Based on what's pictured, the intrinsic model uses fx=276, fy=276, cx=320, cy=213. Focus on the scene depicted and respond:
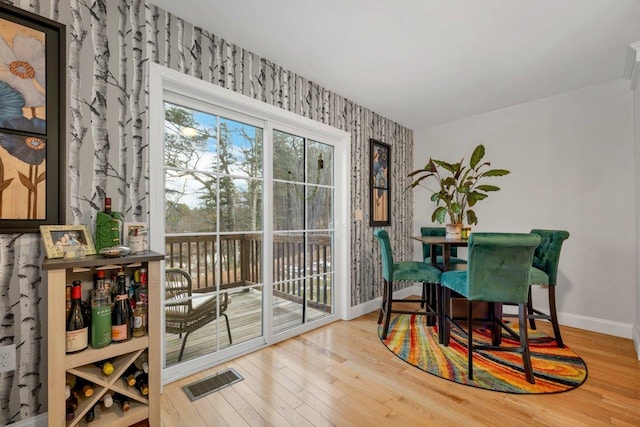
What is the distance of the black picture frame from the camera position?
3.58 meters

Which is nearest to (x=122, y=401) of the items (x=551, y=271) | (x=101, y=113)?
(x=101, y=113)

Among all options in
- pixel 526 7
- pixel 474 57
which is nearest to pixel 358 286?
pixel 474 57

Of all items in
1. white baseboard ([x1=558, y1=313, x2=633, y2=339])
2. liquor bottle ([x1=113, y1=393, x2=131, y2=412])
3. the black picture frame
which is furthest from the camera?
the black picture frame

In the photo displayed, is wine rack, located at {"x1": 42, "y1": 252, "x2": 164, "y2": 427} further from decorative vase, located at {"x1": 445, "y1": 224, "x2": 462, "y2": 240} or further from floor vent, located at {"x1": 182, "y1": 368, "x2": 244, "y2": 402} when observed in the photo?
decorative vase, located at {"x1": 445, "y1": 224, "x2": 462, "y2": 240}

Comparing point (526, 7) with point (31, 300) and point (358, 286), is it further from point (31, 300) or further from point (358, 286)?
point (31, 300)

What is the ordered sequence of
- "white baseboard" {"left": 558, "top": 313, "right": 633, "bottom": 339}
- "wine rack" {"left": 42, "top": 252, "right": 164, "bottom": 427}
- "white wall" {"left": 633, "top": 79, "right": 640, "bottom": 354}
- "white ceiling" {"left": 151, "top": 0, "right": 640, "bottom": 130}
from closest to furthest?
"wine rack" {"left": 42, "top": 252, "right": 164, "bottom": 427}
"white ceiling" {"left": 151, "top": 0, "right": 640, "bottom": 130}
"white wall" {"left": 633, "top": 79, "right": 640, "bottom": 354}
"white baseboard" {"left": 558, "top": 313, "right": 633, "bottom": 339}

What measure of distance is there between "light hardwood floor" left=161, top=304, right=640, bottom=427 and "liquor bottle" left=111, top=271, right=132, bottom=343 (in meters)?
0.59

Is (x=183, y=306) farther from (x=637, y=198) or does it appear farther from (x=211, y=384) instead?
(x=637, y=198)

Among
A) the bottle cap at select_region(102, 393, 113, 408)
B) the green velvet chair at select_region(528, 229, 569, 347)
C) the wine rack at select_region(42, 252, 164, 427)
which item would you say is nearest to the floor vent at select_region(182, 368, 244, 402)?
the wine rack at select_region(42, 252, 164, 427)

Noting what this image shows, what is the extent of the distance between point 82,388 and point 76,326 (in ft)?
1.30

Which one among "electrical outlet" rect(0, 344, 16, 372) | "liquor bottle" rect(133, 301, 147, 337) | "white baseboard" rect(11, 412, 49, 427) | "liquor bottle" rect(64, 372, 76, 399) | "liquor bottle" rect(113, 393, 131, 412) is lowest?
"white baseboard" rect(11, 412, 49, 427)

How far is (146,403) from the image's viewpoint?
1486mm

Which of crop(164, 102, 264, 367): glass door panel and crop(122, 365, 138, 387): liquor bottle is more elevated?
crop(164, 102, 264, 367): glass door panel

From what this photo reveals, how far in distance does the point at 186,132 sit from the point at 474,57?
2493mm
